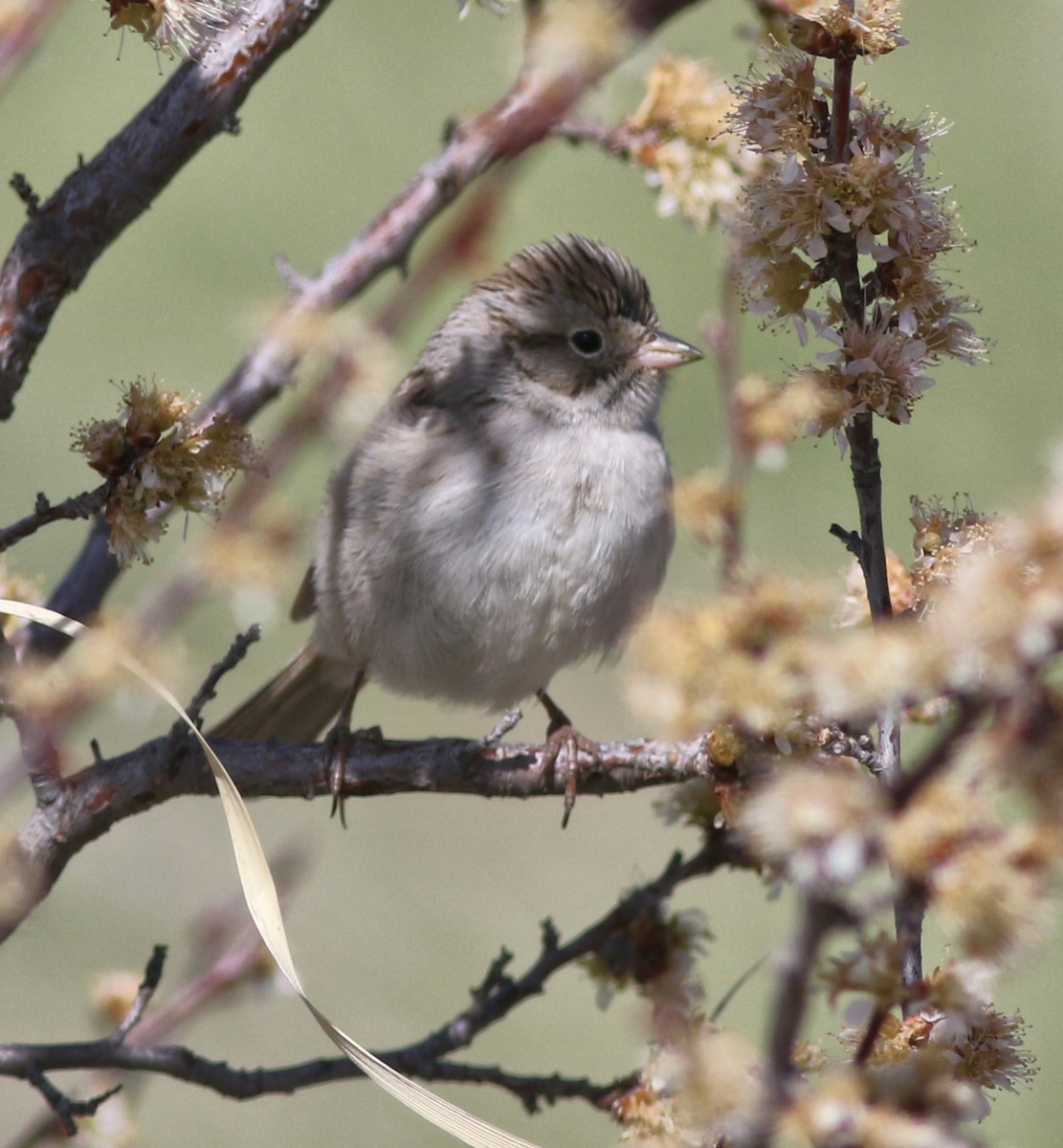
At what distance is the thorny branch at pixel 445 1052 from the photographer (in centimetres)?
199

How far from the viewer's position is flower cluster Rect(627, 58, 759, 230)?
2244mm

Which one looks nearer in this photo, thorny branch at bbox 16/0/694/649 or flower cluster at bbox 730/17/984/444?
thorny branch at bbox 16/0/694/649

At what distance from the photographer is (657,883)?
2.12m

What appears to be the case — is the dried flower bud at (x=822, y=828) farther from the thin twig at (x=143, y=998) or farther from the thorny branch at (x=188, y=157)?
the thin twig at (x=143, y=998)

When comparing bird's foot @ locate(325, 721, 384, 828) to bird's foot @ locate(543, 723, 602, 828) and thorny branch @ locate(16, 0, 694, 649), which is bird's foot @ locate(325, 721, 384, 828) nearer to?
bird's foot @ locate(543, 723, 602, 828)

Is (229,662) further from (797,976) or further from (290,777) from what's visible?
(797,976)

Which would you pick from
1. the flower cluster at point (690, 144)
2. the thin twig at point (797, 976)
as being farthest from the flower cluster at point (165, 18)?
the thin twig at point (797, 976)

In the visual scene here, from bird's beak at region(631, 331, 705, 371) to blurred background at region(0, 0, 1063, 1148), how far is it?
0.42 m

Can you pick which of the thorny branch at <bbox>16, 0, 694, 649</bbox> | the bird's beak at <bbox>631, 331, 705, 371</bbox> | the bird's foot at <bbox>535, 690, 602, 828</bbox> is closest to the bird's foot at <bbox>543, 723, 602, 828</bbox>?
the bird's foot at <bbox>535, 690, 602, 828</bbox>

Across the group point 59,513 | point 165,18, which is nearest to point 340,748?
point 59,513

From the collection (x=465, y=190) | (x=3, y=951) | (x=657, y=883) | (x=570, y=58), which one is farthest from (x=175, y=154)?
(x=3, y=951)

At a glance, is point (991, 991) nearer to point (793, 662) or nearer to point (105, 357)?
point (793, 662)

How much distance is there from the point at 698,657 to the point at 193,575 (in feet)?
1.75

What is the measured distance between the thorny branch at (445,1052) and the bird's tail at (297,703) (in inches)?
46.5
